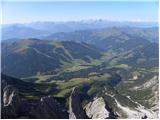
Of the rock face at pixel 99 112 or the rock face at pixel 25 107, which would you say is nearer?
the rock face at pixel 25 107

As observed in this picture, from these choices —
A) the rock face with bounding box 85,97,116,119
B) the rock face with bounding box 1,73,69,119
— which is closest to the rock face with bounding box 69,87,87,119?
the rock face with bounding box 1,73,69,119

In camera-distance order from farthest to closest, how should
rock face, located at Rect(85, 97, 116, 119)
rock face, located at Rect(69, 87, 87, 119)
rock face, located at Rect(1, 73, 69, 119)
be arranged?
rock face, located at Rect(85, 97, 116, 119) < rock face, located at Rect(69, 87, 87, 119) < rock face, located at Rect(1, 73, 69, 119)

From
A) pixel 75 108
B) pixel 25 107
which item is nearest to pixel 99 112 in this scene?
pixel 75 108

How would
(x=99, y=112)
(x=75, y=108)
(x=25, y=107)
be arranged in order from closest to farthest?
(x=25, y=107) → (x=75, y=108) → (x=99, y=112)

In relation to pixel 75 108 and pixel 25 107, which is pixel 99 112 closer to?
pixel 75 108

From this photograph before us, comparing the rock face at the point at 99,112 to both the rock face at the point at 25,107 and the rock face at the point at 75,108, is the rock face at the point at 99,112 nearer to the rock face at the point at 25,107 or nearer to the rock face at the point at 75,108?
the rock face at the point at 75,108

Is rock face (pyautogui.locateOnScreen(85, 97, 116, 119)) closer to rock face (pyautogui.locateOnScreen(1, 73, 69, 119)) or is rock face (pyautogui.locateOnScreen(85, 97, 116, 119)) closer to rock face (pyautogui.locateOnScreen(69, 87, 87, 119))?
rock face (pyautogui.locateOnScreen(69, 87, 87, 119))

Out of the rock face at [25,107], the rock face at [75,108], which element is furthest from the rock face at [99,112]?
the rock face at [25,107]

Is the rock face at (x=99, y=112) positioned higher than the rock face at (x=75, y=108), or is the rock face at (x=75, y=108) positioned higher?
the rock face at (x=75, y=108)

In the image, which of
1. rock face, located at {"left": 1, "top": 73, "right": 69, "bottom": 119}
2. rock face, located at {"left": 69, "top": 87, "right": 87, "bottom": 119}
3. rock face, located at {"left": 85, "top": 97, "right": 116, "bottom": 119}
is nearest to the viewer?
rock face, located at {"left": 1, "top": 73, "right": 69, "bottom": 119}

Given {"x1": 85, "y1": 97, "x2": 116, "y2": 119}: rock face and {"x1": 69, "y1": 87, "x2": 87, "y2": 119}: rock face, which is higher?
{"x1": 69, "y1": 87, "x2": 87, "y2": 119}: rock face

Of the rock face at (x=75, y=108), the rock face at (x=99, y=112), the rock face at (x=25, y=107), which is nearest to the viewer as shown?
the rock face at (x=25, y=107)

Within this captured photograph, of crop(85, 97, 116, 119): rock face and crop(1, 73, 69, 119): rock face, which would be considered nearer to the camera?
crop(1, 73, 69, 119): rock face
